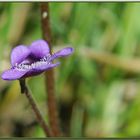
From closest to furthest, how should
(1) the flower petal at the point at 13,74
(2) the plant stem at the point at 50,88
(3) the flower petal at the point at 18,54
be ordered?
(1) the flower petal at the point at 13,74 < (3) the flower petal at the point at 18,54 < (2) the plant stem at the point at 50,88

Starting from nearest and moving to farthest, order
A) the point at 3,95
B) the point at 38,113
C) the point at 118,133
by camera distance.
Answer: the point at 38,113 < the point at 118,133 < the point at 3,95

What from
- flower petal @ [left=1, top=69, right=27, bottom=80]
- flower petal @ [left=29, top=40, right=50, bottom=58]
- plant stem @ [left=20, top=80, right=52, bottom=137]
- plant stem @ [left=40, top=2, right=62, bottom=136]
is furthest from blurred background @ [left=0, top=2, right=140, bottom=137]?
flower petal @ [left=1, top=69, right=27, bottom=80]

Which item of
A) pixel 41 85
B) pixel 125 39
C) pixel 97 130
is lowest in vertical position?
pixel 97 130

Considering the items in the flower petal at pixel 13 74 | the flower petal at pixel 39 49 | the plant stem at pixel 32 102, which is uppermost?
the flower petal at pixel 13 74

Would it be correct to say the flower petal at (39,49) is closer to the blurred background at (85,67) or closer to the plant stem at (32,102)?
the plant stem at (32,102)

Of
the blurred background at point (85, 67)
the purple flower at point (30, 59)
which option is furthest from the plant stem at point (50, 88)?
the blurred background at point (85, 67)

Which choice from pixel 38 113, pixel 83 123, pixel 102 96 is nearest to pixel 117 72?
pixel 102 96

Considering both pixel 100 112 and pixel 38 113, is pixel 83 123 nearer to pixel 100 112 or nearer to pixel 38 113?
pixel 100 112
